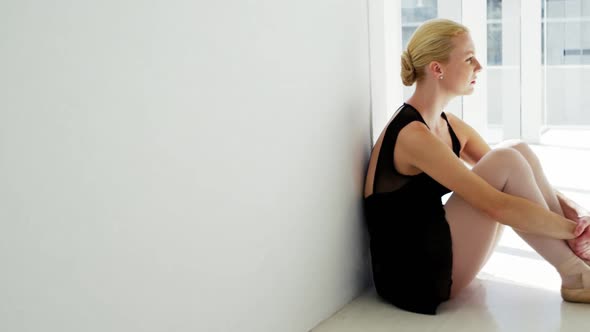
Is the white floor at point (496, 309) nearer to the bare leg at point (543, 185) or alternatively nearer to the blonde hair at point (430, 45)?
the bare leg at point (543, 185)

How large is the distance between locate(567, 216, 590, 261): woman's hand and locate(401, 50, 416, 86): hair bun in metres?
0.73

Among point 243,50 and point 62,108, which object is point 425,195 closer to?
point 243,50

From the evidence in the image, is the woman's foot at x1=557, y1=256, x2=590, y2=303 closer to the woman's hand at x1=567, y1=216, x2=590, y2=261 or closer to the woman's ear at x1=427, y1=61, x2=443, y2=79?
the woman's hand at x1=567, y1=216, x2=590, y2=261

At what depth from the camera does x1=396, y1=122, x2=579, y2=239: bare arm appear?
2287 mm

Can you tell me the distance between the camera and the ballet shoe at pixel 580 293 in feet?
7.78

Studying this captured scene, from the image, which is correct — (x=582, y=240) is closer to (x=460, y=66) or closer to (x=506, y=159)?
(x=506, y=159)

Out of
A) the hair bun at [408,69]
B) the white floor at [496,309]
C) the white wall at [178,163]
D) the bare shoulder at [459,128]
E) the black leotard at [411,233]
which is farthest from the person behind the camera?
the bare shoulder at [459,128]


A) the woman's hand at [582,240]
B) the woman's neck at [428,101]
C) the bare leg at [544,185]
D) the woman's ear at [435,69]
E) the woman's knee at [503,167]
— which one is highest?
the woman's ear at [435,69]

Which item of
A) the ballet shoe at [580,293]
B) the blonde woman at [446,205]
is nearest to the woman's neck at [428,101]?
the blonde woman at [446,205]

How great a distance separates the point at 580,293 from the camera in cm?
Answer: 239

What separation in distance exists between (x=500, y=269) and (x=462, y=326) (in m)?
0.71

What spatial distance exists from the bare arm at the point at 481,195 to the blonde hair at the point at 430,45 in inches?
11.0

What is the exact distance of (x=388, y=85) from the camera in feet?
9.47

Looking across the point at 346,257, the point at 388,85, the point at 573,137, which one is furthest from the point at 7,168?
the point at 573,137
